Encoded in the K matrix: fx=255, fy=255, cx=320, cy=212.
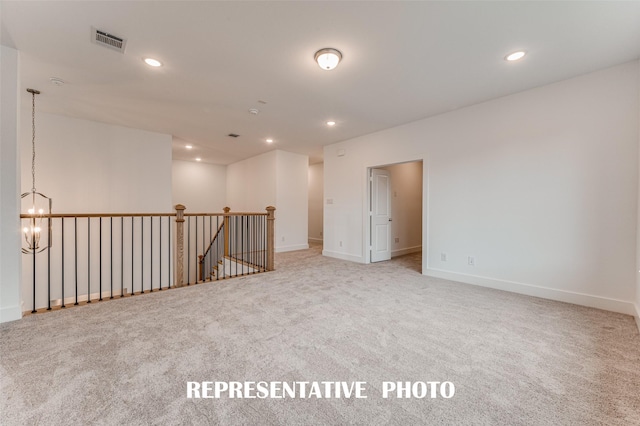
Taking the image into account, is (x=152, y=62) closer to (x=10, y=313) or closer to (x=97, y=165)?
(x=10, y=313)

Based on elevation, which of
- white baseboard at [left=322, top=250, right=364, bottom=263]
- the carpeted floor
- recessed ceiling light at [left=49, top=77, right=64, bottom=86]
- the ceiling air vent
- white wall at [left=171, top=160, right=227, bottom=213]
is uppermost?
recessed ceiling light at [left=49, top=77, right=64, bottom=86]

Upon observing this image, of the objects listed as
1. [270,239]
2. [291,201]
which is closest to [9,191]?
[270,239]

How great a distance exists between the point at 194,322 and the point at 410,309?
233cm

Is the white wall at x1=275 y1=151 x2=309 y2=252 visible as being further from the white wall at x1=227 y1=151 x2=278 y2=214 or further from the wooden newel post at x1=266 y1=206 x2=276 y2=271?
the wooden newel post at x1=266 y1=206 x2=276 y2=271

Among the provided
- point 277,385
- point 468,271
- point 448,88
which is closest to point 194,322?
point 277,385

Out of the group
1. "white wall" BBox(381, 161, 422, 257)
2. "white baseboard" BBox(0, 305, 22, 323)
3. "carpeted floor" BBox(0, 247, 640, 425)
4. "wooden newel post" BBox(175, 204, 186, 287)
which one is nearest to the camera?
"carpeted floor" BBox(0, 247, 640, 425)

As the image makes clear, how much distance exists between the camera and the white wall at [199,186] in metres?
8.41

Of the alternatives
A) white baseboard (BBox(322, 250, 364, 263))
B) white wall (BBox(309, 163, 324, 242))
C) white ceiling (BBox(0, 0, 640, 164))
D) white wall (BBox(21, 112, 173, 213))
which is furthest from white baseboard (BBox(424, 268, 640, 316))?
white wall (BBox(21, 112, 173, 213))

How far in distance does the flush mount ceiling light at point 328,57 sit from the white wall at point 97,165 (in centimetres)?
449

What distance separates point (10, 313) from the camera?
254 cm

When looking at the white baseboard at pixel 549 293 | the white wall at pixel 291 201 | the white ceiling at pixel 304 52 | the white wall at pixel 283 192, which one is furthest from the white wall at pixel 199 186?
the white baseboard at pixel 549 293

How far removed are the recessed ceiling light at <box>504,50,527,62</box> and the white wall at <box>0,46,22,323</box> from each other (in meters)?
5.08

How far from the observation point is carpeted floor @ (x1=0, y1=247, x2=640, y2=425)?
1.44 m

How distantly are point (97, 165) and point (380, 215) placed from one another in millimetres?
5854
